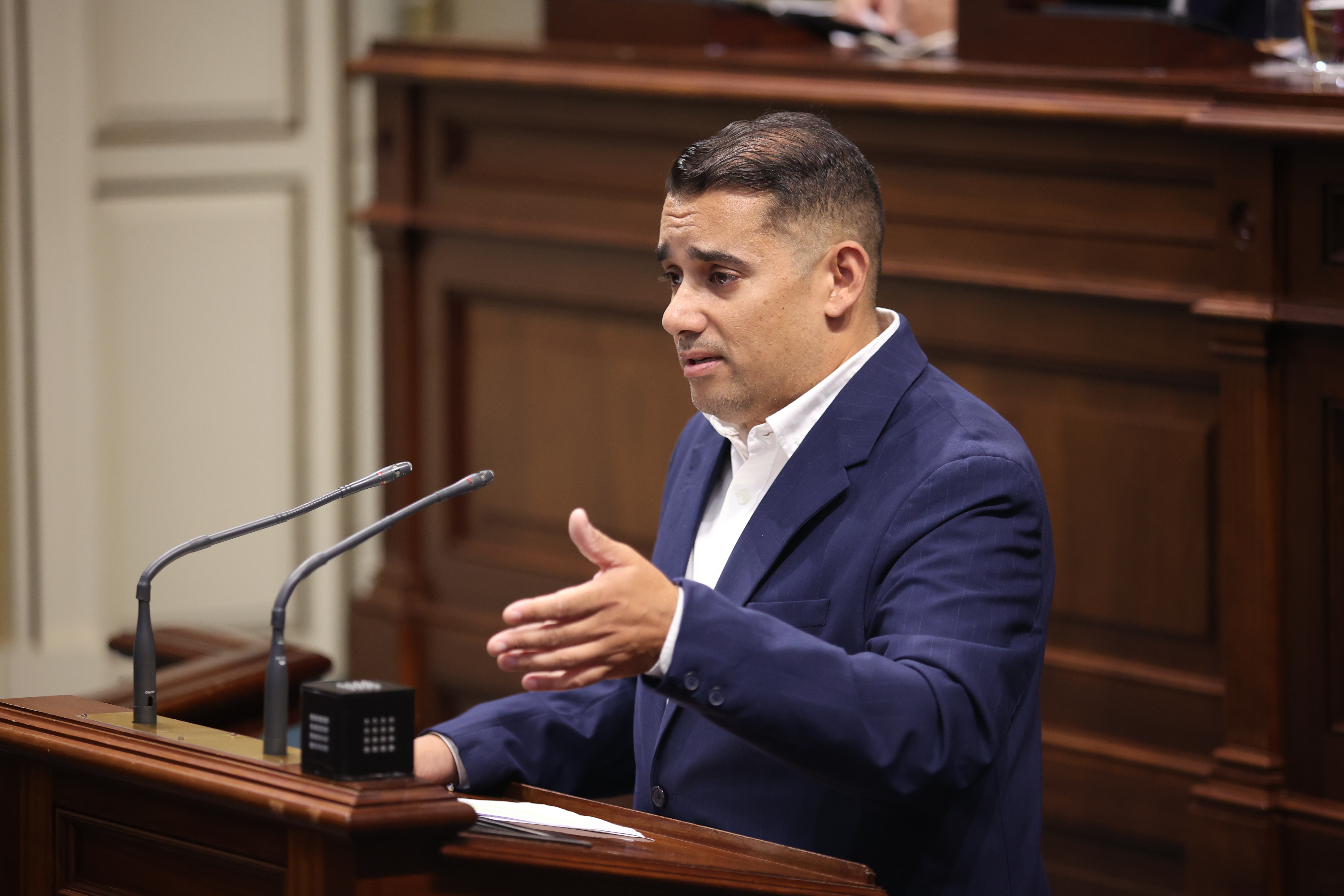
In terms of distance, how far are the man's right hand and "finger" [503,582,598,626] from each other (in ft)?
1.60

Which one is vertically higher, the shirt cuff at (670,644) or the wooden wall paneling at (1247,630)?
the shirt cuff at (670,644)

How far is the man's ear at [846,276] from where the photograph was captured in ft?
6.27

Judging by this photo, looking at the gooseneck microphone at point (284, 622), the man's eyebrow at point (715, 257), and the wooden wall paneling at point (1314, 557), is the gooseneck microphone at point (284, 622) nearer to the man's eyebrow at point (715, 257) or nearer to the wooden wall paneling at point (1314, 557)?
the man's eyebrow at point (715, 257)

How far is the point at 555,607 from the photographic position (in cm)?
140

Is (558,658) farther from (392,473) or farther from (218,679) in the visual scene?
(218,679)

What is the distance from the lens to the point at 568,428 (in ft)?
12.3

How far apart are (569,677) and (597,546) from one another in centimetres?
11

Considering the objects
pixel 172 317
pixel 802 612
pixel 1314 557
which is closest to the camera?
pixel 802 612

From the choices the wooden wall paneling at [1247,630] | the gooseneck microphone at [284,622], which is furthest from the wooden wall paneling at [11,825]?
the wooden wall paneling at [1247,630]

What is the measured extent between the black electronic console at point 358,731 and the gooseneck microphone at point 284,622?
0.09 metres

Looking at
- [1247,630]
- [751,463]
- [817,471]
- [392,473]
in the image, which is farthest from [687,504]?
[1247,630]

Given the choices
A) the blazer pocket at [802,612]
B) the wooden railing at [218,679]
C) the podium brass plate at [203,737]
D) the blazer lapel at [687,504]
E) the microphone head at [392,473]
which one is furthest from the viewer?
the wooden railing at [218,679]

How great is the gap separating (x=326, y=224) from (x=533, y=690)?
362 cm

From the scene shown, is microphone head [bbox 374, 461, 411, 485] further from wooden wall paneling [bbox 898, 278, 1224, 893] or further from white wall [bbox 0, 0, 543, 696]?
white wall [bbox 0, 0, 543, 696]
